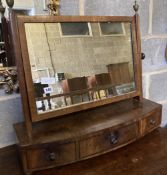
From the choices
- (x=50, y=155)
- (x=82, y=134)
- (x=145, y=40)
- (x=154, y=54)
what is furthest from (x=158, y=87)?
(x=50, y=155)

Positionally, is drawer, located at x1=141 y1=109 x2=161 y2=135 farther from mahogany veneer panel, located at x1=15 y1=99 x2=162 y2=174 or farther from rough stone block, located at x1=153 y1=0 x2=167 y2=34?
rough stone block, located at x1=153 y1=0 x2=167 y2=34

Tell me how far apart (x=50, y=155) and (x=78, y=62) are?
402 millimetres

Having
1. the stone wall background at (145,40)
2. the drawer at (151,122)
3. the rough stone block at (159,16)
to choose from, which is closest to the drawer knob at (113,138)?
the drawer at (151,122)

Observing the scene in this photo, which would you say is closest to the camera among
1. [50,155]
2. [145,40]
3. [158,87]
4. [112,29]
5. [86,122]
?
[50,155]

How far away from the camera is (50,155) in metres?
0.77

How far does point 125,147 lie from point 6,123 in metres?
0.56

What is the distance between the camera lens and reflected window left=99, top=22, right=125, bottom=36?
38.6 inches

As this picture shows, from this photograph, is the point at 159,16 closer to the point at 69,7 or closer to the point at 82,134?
the point at 69,7

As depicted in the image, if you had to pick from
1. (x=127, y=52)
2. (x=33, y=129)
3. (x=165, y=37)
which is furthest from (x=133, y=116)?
(x=165, y=37)

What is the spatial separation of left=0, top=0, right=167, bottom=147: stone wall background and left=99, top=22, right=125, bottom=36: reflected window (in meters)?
0.17

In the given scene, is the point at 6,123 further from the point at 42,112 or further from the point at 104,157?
the point at 104,157

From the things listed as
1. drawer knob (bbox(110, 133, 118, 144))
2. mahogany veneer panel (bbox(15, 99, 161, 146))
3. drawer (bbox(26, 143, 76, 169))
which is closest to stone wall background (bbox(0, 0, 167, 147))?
mahogany veneer panel (bbox(15, 99, 161, 146))

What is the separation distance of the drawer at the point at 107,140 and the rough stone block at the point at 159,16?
0.72 m

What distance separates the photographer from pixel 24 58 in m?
0.79
